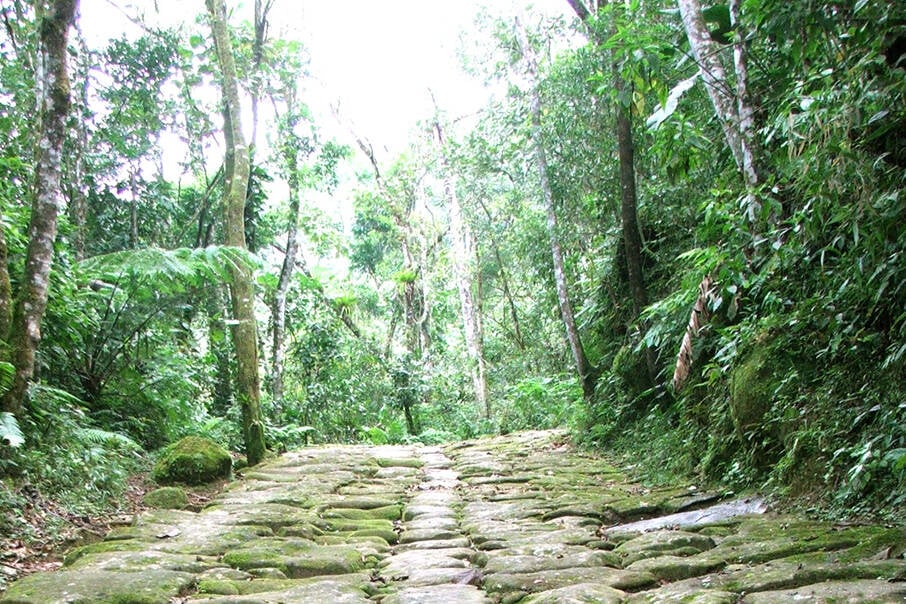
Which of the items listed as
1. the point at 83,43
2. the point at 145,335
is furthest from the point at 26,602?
the point at 83,43

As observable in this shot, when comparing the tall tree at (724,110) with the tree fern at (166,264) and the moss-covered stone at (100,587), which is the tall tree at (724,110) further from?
the tree fern at (166,264)

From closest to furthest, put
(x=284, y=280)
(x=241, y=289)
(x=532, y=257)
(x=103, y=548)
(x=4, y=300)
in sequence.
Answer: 1. (x=103, y=548)
2. (x=4, y=300)
3. (x=241, y=289)
4. (x=532, y=257)
5. (x=284, y=280)

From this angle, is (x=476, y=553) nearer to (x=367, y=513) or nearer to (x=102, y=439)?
(x=367, y=513)

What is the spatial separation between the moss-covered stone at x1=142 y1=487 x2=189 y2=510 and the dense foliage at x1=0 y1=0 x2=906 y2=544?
0.31 meters

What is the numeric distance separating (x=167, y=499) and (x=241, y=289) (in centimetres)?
304

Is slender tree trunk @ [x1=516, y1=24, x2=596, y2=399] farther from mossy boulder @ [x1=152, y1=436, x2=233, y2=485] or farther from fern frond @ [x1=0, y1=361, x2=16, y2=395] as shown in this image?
fern frond @ [x1=0, y1=361, x2=16, y2=395]

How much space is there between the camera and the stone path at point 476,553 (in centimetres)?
276

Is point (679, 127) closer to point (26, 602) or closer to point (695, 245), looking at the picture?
point (695, 245)

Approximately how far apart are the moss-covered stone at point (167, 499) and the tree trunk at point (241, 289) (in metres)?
2.09

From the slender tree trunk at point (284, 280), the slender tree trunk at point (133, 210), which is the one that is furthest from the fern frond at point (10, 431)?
the slender tree trunk at point (133, 210)

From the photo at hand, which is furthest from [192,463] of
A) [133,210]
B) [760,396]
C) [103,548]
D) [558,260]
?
[133,210]

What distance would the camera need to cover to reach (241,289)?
26.0 ft

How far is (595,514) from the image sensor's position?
4.77 metres

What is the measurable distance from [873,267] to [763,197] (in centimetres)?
104
